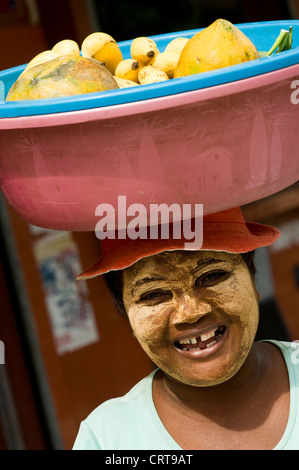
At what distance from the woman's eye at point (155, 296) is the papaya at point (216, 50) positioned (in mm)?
546

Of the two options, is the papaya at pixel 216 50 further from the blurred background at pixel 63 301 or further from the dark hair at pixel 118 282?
the blurred background at pixel 63 301

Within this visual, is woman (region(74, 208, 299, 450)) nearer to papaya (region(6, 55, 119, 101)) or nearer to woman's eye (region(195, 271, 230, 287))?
woman's eye (region(195, 271, 230, 287))

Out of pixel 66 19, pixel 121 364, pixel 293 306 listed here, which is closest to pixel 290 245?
pixel 293 306

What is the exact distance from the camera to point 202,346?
71.7 inches

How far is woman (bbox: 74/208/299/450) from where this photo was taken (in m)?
1.80

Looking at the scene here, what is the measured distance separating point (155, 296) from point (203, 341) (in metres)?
0.16

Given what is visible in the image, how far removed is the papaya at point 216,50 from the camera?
152 cm

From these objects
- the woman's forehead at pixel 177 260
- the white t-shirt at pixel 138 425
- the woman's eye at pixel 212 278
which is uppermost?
the woman's forehead at pixel 177 260

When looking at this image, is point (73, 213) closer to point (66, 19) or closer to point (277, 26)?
point (277, 26)

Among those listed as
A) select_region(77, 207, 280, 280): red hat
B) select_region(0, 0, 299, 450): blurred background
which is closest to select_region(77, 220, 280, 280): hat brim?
select_region(77, 207, 280, 280): red hat

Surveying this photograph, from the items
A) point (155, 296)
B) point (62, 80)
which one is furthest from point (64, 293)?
point (62, 80)

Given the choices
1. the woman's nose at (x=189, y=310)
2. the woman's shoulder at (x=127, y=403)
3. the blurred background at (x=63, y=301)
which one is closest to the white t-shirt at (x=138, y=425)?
the woman's shoulder at (x=127, y=403)

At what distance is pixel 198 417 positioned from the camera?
197cm

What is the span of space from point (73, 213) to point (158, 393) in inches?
29.3
